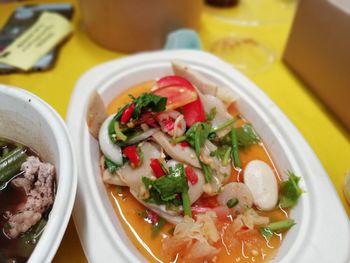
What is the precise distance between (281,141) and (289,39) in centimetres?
58

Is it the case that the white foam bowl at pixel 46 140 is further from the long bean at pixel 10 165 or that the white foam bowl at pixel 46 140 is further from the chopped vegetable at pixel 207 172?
the chopped vegetable at pixel 207 172

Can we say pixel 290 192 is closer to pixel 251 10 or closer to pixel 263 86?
pixel 263 86

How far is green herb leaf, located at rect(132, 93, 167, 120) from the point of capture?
36.5 inches

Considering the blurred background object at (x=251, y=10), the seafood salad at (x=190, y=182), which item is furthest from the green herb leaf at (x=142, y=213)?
the blurred background object at (x=251, y=10)

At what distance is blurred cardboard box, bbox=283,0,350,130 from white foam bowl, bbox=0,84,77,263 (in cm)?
91

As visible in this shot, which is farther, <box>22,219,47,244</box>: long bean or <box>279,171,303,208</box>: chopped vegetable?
<box>279,171,303,208</box>: chopped vegetable

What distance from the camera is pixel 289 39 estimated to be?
1.37m

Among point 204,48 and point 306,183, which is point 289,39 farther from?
point 306,183

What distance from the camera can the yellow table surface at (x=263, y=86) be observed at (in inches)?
42.3

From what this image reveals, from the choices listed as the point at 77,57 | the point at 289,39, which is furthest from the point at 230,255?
the point at 77,57

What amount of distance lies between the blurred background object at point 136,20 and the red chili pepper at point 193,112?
544mm

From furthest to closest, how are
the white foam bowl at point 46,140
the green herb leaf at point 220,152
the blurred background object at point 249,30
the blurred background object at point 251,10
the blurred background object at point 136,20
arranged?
the blurred background object at point 251,10, the blurred background object at point 249,30, the blurred background object at point 136,20, the green herb leaf at point 220,152, the white foam bowl at point 46,140

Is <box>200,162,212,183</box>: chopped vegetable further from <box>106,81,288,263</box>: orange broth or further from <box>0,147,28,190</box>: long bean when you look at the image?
<box>0,147,28,190</box>: long bean

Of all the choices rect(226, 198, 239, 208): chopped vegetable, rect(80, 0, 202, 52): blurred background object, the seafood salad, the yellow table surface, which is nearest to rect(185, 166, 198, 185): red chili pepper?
the seafood salad
